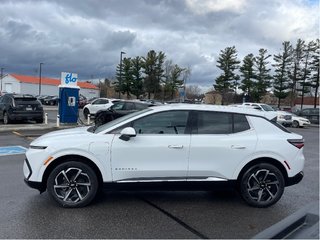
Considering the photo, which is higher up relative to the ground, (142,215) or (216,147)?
(216,147)

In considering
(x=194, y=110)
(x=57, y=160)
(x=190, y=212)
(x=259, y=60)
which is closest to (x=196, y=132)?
(x=194, y=110)

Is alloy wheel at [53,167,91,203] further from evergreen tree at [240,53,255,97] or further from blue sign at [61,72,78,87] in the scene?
evergreen tree at [240,53,255,97]

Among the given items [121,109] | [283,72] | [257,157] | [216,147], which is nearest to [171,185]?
[216,147]

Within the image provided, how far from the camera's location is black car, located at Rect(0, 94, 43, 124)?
17.6 metres

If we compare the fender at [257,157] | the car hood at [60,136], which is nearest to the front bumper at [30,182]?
the car hood at [60,136]

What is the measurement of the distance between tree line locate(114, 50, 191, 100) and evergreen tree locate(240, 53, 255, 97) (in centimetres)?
1215

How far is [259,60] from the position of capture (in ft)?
183

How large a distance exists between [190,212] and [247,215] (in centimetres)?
81

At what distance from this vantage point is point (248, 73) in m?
56.7

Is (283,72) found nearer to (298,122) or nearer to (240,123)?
(298,122)

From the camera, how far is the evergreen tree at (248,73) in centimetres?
5639

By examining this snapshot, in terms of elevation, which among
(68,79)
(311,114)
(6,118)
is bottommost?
(6,118)

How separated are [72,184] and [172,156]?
1.49m

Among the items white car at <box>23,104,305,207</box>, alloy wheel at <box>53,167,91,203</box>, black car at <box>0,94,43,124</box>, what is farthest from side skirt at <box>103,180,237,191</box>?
black car at <box>0,94,43,124</box>
